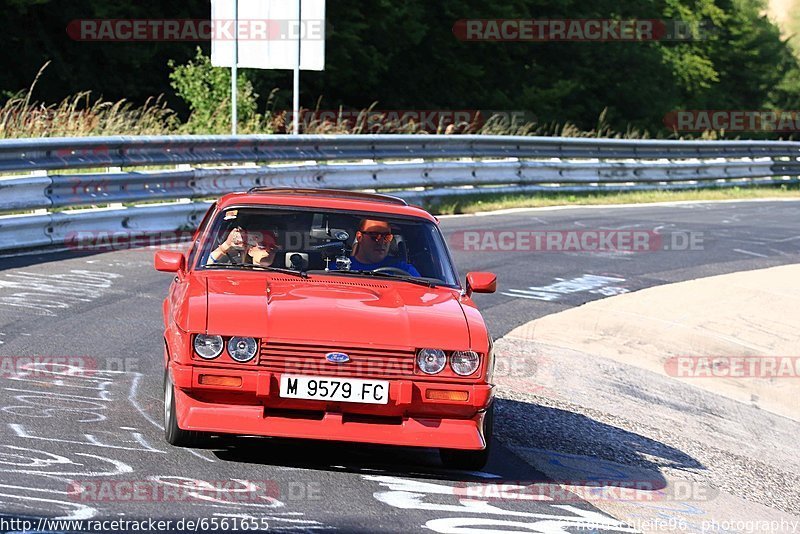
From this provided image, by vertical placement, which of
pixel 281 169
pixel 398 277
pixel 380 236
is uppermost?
pixel 281 169

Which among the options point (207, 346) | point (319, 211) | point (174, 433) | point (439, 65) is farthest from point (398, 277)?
point (439, 65)

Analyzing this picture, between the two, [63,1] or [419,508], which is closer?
[419,508]

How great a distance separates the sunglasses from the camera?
7625 millimetres

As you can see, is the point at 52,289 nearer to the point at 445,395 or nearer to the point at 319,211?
the point at 319,211

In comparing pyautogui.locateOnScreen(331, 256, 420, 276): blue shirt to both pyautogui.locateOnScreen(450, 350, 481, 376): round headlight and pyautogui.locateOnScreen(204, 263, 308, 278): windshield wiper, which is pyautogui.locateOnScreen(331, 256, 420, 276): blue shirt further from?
pyautogui.locateOnScreen(450, 350, 481, 376): round headlight

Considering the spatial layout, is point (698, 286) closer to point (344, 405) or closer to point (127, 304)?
point (127, 304)

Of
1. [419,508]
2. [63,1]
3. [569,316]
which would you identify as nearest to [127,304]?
[569,316]

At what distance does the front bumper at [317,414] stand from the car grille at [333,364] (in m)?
0.06

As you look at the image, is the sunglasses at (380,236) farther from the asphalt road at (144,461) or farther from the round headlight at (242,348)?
the round headlight at (242,348)

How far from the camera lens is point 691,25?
6338 centimetres

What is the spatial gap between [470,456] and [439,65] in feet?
136

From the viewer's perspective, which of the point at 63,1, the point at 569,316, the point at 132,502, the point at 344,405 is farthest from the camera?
the point at 63,1

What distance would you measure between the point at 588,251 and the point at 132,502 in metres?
12.7

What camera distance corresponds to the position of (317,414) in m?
6.18
